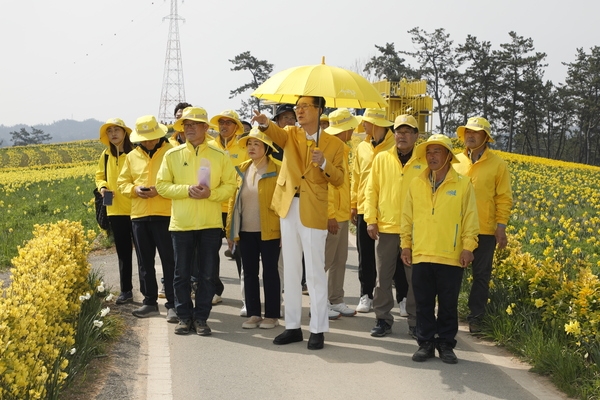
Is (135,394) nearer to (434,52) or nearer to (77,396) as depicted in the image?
(77,396)

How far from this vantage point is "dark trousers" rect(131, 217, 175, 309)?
8.22 m

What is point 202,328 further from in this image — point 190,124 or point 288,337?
point 190,124

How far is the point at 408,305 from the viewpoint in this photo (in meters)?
7.57

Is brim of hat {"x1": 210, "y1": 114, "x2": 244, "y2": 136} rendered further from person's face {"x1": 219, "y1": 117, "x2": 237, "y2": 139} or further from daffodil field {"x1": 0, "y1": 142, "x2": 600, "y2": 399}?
daffodil field {"x1": 0, "y1": 142, "x2": 600, "y2": 399}

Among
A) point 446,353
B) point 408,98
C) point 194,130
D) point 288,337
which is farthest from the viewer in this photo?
point 408,98

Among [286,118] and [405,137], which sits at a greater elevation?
[286,118]

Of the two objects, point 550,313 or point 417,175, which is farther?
point 417,175

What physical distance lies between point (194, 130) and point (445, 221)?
2.76 m

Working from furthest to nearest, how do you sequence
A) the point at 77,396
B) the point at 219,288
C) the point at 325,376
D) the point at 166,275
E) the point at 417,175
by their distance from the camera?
the point at 219,288
the point at 166,275
the point at 417,175
the point at 325,376
the point at 77,396

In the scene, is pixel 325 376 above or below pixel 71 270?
below

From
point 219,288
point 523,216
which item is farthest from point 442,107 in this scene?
point 219,288

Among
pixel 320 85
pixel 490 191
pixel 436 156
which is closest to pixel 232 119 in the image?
pixel 320 85

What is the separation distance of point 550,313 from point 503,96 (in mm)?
69919

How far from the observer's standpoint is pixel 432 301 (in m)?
6.72
